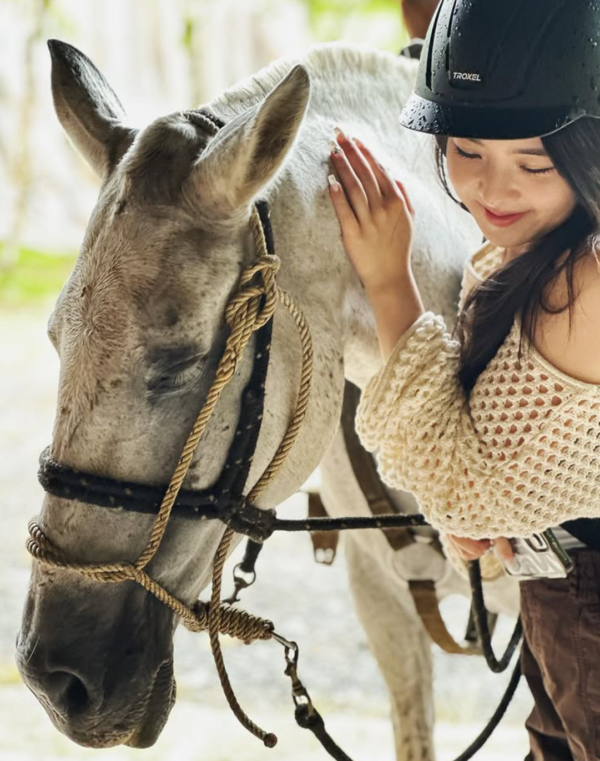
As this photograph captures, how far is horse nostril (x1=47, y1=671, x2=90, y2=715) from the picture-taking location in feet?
4.49

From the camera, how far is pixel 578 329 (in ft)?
4.38

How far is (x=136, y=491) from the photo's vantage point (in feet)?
4.38

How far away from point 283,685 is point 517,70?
10.9 feet

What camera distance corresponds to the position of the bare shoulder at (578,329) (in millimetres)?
1329

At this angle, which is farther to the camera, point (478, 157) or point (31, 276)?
point (31, 276)

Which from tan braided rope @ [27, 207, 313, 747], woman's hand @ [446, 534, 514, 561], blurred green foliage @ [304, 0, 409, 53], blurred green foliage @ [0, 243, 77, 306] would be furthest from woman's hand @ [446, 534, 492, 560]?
blurred green foliage @ [0, 243, 77, 306]

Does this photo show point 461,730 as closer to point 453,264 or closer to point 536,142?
point 453,264

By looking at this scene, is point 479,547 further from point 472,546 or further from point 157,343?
point 157,343

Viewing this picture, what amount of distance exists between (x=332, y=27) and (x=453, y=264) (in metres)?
8.30

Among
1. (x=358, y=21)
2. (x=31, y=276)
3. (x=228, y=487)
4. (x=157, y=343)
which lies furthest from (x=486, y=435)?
(x=31, y=276)

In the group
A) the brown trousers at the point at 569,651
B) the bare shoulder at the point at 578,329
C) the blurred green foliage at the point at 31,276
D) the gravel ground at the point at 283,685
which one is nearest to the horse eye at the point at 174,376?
the bare shoulder at the point at 578,329

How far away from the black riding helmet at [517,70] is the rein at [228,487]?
1.12 feet

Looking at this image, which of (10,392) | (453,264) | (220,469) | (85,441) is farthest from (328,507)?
(10,392)

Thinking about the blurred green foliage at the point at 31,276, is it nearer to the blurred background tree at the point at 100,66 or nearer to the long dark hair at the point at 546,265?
the blurred background tree at the point at 100,66
